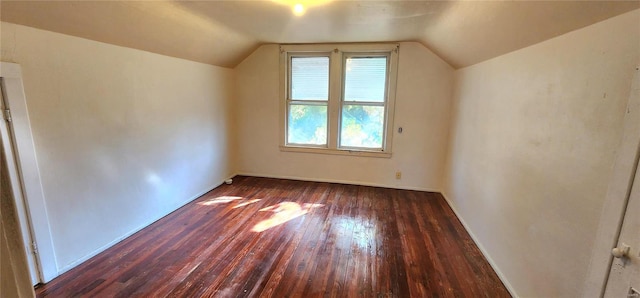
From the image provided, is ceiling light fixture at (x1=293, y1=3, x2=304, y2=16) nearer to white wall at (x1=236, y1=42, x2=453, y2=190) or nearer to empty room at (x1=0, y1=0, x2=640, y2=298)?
empty room at (x1=0, y1=0, x2=640, y2=298)

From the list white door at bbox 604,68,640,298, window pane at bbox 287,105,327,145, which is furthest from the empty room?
window pane at bbox 287,105,327,145

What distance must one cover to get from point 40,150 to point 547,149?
3480 millimetres

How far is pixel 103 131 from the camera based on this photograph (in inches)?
96.8

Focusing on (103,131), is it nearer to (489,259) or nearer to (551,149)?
(551,149)

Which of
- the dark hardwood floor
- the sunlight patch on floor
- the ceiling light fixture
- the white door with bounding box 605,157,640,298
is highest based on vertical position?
the ceiling light fixture

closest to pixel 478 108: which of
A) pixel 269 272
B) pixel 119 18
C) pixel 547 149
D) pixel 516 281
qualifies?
pixel 547 149

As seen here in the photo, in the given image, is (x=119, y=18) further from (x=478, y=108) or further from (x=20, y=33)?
(x=478, y=108)

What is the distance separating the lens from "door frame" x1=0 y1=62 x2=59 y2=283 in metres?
1.81

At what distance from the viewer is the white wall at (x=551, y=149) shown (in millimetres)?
1337

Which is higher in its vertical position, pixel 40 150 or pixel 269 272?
pixel 40 150

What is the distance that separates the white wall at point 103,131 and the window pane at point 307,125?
1.53 m

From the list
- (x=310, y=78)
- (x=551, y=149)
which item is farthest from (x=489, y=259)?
(x=310, y=78)

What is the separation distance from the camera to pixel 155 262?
7.76 ft

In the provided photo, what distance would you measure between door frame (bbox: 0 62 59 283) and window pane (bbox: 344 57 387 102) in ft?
11.7
